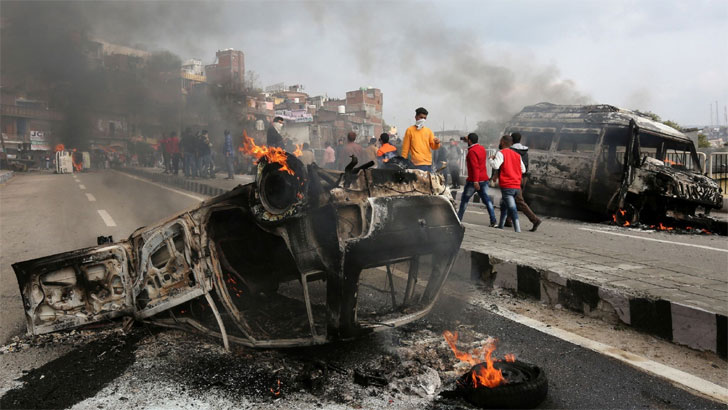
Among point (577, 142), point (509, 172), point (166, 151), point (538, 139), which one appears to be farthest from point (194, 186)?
point (577, 142)

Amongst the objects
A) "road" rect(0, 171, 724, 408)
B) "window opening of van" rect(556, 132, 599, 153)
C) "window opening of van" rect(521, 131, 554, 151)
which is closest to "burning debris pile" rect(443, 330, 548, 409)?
"road" rect(0, 171, 724, 408)

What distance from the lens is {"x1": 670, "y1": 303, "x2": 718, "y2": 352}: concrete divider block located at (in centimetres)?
339

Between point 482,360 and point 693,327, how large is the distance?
1.72 meters

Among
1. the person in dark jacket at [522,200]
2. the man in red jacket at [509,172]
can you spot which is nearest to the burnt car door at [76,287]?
the man in red jacket at [509,172]

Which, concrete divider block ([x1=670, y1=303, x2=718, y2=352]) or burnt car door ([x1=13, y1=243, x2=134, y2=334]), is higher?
burnt car door ([x1=13, y1=243, x2=134, y2=334])

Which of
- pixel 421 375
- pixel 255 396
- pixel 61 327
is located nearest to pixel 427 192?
pixel 421 375

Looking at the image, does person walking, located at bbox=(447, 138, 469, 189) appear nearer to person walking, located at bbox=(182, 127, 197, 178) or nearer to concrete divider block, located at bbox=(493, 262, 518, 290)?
person walking, located at bbox=(182, 127, 197, 178)

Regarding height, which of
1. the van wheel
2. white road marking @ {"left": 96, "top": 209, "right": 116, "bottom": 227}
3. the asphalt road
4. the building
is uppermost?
the building

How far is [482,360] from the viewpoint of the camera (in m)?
3.05

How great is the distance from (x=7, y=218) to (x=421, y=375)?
10.6 metres

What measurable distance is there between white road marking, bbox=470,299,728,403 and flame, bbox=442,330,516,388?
0.60 meters

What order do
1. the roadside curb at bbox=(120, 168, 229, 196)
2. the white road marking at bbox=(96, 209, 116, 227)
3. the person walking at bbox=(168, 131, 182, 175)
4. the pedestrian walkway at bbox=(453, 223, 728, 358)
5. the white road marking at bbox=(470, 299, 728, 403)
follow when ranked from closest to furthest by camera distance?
the white road marking at bbox=(470, 299, 728, 403), the pedestrian walkway at bbox=(453, 223, 728, 358), the white road marking at bbox=(96, 209, 116, 227), the roadside curb at bbox=(120, 168, 229, 196), the person walking at bbox=(168, 131, 182, 175)

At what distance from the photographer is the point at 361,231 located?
2930 mm

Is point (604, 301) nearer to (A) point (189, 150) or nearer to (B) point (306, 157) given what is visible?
(B) point (306, 157)
